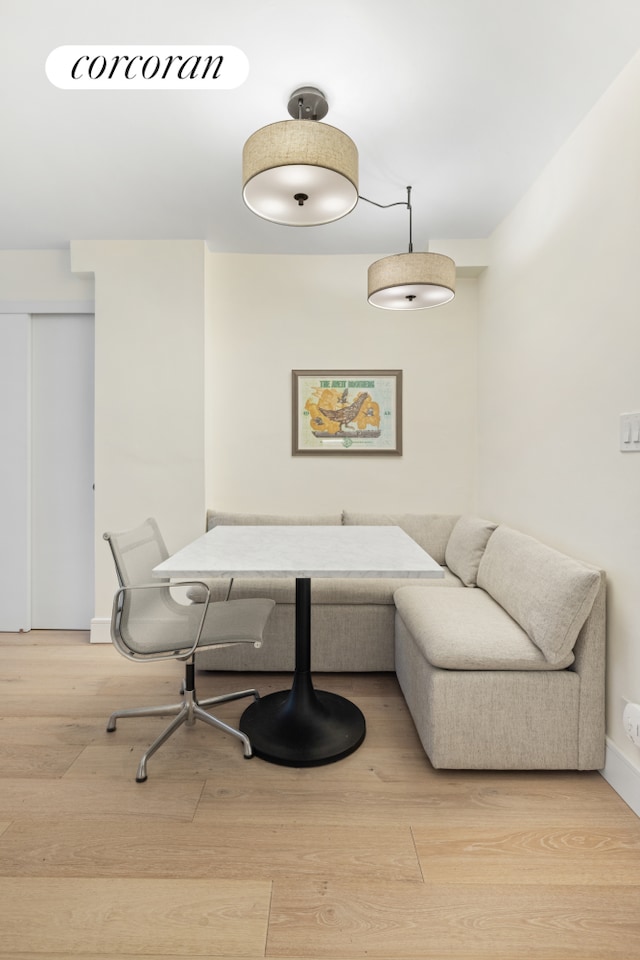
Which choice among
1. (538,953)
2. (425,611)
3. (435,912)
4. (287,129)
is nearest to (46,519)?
(425,611)

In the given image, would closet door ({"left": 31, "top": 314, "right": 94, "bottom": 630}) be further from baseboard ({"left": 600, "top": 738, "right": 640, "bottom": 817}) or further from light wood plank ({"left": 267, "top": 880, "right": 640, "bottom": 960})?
baseboard ({"left": 600, "top": 738, "right": 640, "bottom": 817})

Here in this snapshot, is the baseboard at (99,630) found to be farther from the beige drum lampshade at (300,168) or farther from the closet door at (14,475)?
the beige drum lampshade at (300,168)

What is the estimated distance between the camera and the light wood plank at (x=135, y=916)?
1182 millimetres

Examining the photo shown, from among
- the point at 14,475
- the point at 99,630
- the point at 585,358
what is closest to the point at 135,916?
the point at 99,630

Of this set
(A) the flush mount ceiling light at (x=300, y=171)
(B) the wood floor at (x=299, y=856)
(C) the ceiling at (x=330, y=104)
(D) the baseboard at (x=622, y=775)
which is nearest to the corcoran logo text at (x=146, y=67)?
(C) the ceiling at (x=330, y=104)

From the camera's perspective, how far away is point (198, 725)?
215cm

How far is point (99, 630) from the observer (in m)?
3.18

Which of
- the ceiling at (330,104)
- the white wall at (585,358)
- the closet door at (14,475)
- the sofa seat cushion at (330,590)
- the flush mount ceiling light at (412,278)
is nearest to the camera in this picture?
the ceiling at (330,104)

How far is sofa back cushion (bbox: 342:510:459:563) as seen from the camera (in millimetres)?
3225

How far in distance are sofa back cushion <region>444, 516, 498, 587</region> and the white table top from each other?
0.52 meters

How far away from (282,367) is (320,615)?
174 cm

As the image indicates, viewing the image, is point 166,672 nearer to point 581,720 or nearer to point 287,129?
point 581,720

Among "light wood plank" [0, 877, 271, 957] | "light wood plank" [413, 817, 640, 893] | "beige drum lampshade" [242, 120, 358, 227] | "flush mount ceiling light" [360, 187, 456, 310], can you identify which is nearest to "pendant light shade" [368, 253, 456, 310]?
"flush mount ceiling light" [360, 187, 456, 310]

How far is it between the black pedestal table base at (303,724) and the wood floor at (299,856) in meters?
0.05
